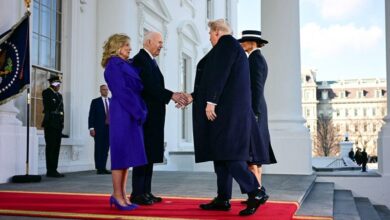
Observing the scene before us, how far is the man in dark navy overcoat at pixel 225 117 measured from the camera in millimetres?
4531

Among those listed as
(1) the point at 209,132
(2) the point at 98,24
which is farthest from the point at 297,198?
(2) the point at 98,24

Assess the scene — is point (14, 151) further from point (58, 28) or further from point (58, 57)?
point (58, 28)

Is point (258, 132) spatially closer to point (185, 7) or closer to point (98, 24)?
point (98, 24)

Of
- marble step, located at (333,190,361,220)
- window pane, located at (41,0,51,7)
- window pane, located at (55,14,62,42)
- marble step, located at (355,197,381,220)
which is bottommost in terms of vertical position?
marble step, located at (355,197,381,220)

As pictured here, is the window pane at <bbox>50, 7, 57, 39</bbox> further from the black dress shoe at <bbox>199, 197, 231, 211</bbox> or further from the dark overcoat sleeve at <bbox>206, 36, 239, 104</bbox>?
the black dress shoe at <bbox>199, 197, 231, 211</bbox>

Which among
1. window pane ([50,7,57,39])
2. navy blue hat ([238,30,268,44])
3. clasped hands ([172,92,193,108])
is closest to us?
clasped hands ([172,92,193,108])

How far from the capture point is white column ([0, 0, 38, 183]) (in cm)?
812

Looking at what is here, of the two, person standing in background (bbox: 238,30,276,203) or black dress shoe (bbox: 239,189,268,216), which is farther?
person standing in background (bbox: 238,30,276,203)

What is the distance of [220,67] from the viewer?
4652 mm

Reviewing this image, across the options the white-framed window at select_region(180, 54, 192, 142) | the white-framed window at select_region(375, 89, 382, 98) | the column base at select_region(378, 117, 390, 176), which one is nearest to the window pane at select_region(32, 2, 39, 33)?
the column base at select_region(378, 117, 390, 176)

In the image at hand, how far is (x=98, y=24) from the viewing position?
471 inches

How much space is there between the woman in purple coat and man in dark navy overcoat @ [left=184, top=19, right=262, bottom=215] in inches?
22.1

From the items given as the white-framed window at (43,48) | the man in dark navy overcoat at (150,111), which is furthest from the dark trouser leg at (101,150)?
the man in dark navy overcoat at (150,111)

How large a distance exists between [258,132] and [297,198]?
1.20m
